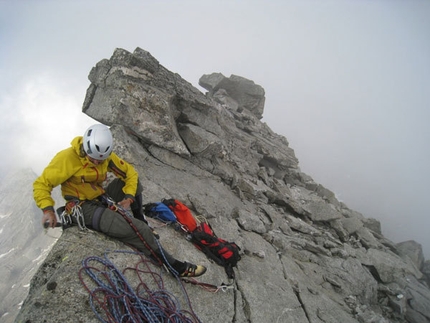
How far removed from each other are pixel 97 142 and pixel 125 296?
3183mm

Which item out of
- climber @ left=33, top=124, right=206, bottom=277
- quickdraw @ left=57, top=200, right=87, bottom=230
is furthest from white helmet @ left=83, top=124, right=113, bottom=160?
quickdraw @ left=57, top=200, right=87, bottom=230

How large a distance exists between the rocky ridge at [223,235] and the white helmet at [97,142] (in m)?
1.92

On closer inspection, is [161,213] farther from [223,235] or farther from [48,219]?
[48,219]

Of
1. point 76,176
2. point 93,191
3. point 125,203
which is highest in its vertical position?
point 76,176

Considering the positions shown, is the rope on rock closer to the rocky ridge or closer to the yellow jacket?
the rocky ridge

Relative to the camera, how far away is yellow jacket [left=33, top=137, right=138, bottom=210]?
183 inches

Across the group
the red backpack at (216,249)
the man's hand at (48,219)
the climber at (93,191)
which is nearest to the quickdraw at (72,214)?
the climber at (93,191)

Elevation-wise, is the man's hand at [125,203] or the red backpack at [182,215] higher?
the man's hand at [125,203]

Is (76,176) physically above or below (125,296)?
above

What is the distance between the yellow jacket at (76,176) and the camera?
15.2ft

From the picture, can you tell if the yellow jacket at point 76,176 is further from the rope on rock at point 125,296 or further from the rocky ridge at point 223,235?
the rope on rock at point 125,296

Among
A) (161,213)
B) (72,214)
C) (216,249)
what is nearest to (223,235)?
(216,249)

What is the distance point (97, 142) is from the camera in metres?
4.94

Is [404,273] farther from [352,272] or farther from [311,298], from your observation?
[311,298]
